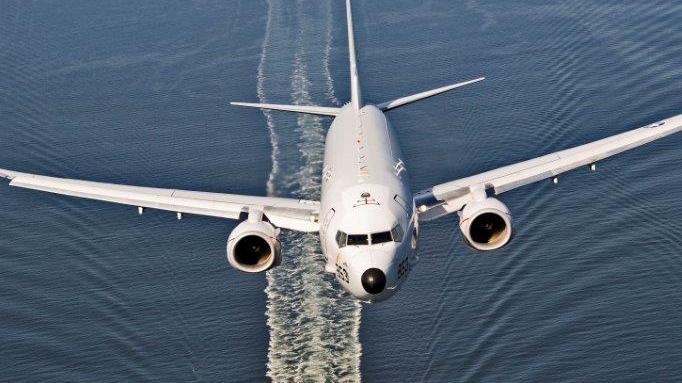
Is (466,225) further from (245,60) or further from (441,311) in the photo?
(245,60)

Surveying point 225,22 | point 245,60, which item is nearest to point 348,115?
point 245,60

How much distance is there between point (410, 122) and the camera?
102500 millimetres

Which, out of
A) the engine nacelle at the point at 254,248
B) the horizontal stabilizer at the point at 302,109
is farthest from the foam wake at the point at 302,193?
the horizontal stabilizer at the point at 302,109

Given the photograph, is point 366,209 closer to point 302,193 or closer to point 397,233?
point 397,233

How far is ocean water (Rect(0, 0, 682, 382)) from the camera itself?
74.4 meters

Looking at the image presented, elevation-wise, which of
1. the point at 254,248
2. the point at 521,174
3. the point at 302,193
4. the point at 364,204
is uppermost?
the point at 302,193

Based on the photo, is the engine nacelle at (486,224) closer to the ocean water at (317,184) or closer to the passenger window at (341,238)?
the ocean water at (317,184)

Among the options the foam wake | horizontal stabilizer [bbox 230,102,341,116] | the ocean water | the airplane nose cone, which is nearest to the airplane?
the airplane nose cone

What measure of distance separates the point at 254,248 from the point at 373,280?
35.1 feet

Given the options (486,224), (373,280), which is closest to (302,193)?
(486,224)

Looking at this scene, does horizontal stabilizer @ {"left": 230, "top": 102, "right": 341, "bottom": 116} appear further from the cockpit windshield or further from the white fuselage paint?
the cockpit windshield

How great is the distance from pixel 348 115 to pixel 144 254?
18656 millimetres

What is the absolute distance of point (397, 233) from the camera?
62.7 meters

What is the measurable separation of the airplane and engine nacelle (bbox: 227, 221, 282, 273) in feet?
0.19
